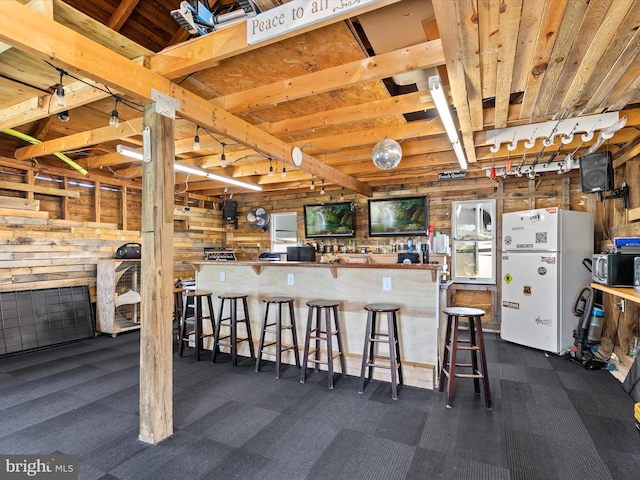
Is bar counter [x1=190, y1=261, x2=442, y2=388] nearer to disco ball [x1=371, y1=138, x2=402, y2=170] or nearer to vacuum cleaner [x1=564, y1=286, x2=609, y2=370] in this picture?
disco ball [x1=371, y1=138, x2=402, y2=170]

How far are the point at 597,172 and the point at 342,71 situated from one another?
3.54 meters

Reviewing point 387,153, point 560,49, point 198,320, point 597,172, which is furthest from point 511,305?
point 198,320

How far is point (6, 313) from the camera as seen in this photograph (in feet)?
15.1

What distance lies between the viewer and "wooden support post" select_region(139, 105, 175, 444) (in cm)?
249

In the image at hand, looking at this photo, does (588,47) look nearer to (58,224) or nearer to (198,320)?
(198,320)

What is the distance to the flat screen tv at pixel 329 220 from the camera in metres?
6.93

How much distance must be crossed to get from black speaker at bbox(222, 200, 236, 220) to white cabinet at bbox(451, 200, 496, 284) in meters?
4.89

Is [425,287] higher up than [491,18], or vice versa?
[491,18]

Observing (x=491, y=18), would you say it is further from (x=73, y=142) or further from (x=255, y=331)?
(x=73, y=142)

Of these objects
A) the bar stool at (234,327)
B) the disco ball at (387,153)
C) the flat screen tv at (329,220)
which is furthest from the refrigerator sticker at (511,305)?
the bar stool at (234,327)

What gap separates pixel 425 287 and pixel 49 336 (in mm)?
5274

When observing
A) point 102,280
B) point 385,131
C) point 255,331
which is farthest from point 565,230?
point 102,280

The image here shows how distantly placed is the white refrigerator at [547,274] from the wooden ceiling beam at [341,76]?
11.5 feet

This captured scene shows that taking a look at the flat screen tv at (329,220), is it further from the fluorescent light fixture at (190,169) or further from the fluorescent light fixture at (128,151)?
the fluorescent light fixture at (128,151)
